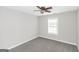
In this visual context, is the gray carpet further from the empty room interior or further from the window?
the window

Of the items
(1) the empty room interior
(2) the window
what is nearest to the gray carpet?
(1) the empty room interior

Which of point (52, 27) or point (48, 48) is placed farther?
point (48, 48)

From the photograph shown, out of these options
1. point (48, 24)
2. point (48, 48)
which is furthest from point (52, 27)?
point (48, 48)

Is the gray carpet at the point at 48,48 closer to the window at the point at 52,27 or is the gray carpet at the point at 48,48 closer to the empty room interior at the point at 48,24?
the empty room interior at the point at 48,24

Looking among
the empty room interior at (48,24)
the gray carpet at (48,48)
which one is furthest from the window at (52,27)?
the gray carpet at (48,48)

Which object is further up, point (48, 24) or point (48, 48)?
point (48, 24)

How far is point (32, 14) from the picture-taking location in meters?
0.73

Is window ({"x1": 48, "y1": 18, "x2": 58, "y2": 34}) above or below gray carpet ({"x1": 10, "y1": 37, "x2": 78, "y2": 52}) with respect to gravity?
above

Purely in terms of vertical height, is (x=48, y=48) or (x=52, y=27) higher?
(x=52, y=27)

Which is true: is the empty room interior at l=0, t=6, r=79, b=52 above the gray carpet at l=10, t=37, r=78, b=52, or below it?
above

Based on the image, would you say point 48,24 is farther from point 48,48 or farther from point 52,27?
point 48,48
